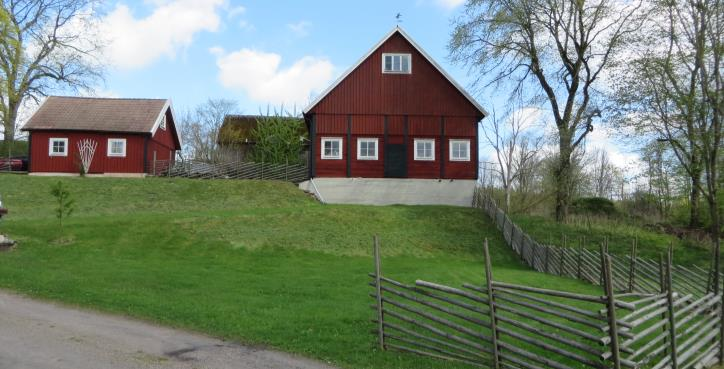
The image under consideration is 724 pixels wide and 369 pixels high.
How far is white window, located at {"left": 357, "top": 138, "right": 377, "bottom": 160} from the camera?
31875 mm

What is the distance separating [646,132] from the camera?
18641 millimetres

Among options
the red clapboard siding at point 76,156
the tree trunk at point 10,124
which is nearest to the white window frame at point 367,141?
the red clapboard siding at point 76,156

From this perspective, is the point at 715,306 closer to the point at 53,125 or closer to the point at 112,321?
the point at 112,321

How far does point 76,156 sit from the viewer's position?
116ft

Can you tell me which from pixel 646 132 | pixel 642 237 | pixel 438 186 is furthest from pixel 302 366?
pixel 438 186

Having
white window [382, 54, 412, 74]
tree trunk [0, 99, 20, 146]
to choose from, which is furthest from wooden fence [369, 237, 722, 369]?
tree trunk [0, 99, 20, 146]

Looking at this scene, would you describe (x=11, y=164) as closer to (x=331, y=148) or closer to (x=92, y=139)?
(x=92, y=139)

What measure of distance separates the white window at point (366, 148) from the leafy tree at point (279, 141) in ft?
31.1

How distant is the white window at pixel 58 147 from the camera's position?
35.4m

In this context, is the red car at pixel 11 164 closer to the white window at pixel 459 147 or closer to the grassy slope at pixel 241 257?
the grassy slope at pixel 241 257

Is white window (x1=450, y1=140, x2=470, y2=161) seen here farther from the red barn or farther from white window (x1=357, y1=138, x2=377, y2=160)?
the red barn

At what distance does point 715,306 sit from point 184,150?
63.4 meters

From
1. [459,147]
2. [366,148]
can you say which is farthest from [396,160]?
[459,147]

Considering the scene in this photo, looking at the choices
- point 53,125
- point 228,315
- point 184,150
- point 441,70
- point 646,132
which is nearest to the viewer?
point 228,315
